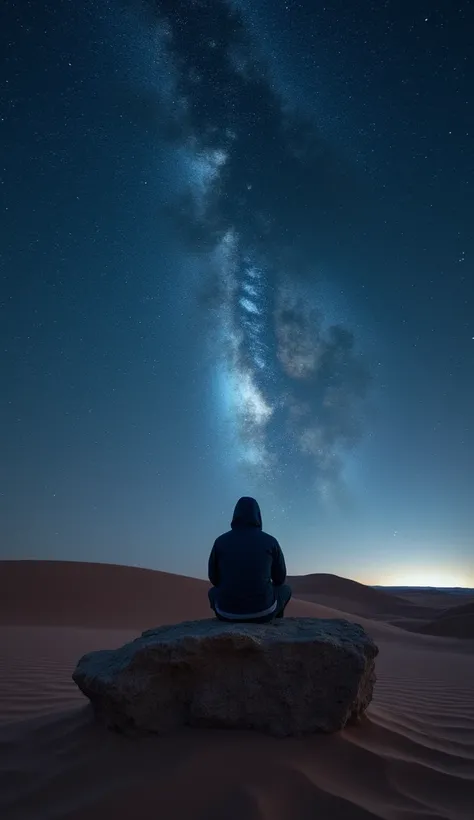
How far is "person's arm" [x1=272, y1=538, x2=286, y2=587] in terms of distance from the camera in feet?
16.0

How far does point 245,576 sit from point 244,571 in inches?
1.9

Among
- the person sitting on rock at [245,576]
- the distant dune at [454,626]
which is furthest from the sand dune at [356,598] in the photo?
the person sitting on rock at [245,576]

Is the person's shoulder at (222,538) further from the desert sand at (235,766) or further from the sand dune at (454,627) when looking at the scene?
the sand dune at (454,627)

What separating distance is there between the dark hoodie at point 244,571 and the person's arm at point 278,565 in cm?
4

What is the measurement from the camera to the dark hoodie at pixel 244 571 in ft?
14.9

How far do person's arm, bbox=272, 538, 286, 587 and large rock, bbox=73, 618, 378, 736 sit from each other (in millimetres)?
1131

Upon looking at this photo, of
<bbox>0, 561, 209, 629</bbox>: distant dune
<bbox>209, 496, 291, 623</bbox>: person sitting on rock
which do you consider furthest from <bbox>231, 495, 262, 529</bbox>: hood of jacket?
<bbox>0, 561, 209, 629</bbox>: distant dune

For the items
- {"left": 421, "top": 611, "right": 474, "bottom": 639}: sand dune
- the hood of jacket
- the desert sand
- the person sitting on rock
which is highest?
the hood of jacket

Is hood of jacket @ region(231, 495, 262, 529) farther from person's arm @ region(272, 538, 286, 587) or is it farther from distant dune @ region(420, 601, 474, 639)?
distant dune @ region(420, 601, 474, 639)

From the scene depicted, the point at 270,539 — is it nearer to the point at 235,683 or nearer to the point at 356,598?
the point at 235,683

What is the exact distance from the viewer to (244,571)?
14.8 ft

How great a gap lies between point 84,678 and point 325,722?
1795mm

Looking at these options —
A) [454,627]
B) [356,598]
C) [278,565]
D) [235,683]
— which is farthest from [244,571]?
[356,598]

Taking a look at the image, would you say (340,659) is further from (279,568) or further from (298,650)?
(279,568)
